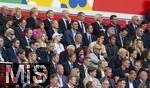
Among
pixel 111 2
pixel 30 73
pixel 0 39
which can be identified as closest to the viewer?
pixel 30 73

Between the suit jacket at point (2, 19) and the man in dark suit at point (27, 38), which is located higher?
the suit jacket at point (2, 19)

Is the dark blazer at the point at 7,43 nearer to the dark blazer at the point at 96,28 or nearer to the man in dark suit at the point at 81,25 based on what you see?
the man in dark suit at the point at 81,25

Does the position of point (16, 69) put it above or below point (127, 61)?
above

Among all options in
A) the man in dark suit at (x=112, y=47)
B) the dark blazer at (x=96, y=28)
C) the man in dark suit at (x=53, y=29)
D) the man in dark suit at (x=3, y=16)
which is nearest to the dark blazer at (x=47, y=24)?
the man in dark suit at (x=53, y=29)

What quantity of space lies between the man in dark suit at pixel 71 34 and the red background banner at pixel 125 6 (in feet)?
11.6

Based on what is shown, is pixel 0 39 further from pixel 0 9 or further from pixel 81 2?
pixel 81 2

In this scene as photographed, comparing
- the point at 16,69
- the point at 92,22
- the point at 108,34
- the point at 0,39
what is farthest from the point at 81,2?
the point at 16,69

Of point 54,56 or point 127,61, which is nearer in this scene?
point 54,56

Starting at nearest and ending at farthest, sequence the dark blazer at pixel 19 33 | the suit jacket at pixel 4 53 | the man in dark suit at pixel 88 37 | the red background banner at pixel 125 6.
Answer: the suit jacket at pixel 4 53, the dark blazer at pixel 19 33, the man in dark suit at pixel 88 37, the red background banner at pixel 125 6

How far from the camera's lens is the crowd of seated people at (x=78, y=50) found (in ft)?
43.7

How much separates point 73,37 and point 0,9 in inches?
84.8

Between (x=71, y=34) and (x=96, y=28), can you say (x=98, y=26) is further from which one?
(x=71, y=34)

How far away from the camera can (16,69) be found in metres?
8.43

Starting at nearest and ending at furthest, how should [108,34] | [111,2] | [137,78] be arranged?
[137,78]
[108,34]
[111,2]
